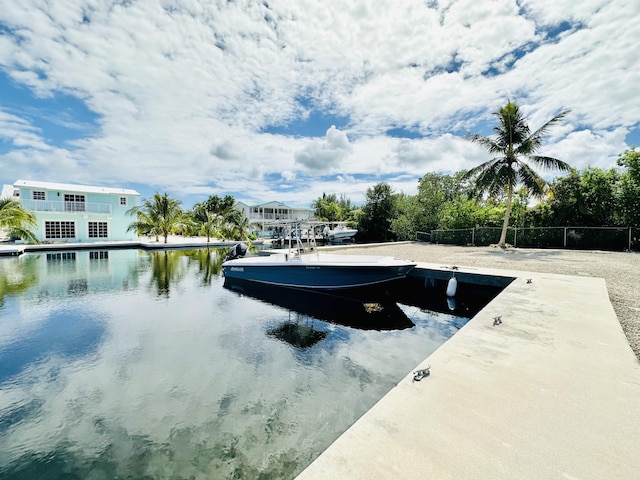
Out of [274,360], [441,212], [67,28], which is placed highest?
[67,28]

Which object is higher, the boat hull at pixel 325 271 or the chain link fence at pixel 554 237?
the chain link fence at pixel 554 237

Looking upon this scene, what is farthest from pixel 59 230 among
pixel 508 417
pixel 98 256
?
pixel 508 417

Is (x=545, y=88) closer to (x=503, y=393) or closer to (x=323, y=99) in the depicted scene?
(x=323, y=99)

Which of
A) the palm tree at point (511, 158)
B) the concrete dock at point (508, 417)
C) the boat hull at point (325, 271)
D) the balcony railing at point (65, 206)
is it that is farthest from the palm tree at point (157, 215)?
the concrete dock at point (508, 417)

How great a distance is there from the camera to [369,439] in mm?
1806

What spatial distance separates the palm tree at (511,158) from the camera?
15180mm

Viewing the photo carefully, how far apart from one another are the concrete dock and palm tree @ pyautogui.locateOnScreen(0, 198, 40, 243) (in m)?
26.3

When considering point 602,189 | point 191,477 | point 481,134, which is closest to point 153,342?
point 191,477

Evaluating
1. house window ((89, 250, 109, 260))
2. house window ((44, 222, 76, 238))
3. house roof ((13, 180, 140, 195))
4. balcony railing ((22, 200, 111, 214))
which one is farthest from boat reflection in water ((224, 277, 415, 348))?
house roof ((13, 180, 140, 195))

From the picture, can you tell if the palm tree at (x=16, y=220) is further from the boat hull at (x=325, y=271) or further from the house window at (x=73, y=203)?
the boat hull at (x=325, y=271)

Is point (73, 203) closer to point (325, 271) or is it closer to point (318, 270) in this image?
point (318, 270)

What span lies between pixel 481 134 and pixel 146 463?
63.4ft

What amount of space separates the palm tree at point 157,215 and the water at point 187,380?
1839 centimetres

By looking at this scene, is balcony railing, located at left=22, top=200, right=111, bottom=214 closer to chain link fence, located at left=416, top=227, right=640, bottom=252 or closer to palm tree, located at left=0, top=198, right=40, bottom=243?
palm tree, located at left=0, top=198, right=40, bottom=243
